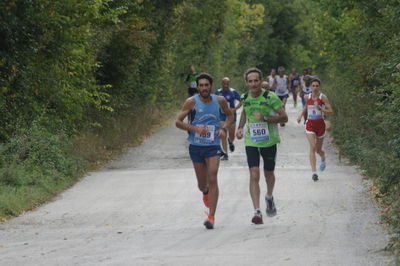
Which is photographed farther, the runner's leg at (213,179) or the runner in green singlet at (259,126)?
the runner in green singlet at (259,126)

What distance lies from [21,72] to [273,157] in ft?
23.3

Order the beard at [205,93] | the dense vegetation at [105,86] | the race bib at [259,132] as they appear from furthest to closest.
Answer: the dense vegetation at [105,86] < the race bib at [259,132] < the beard at [205,93]

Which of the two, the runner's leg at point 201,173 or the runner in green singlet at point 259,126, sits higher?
the runner in green singlet at point 259,126

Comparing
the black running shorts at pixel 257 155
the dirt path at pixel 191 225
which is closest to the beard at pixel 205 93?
the black running shorts at pixel 257 155

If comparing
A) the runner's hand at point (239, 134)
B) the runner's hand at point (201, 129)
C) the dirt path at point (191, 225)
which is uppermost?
the runner's hand at point (201, 129)

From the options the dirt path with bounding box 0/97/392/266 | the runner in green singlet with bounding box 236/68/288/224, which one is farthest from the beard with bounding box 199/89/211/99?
the dirt path with bounding box 0/97/392/266

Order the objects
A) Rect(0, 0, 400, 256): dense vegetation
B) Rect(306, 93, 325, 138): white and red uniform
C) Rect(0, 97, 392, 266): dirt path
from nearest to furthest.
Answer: Rect(0, 97, 392, 266): dirt path, Rect(0, 0, 400, 256): dense vegetation, Rect(306, 93, 325, 138): white and red uniform

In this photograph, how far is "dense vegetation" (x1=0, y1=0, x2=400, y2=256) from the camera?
1494 cm

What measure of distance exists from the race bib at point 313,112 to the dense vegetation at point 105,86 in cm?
109

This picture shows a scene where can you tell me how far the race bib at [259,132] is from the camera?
38.5 ft

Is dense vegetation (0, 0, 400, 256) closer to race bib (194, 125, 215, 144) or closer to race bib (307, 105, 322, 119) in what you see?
race bib (307, 105, 322, 119)

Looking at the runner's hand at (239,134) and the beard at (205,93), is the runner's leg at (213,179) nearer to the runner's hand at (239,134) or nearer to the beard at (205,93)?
the runner's hand at (239,134)

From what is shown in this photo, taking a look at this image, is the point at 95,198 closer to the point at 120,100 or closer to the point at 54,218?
the point at 54,218

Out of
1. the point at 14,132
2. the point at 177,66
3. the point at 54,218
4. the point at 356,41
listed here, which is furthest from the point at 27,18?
the point at 177,66
